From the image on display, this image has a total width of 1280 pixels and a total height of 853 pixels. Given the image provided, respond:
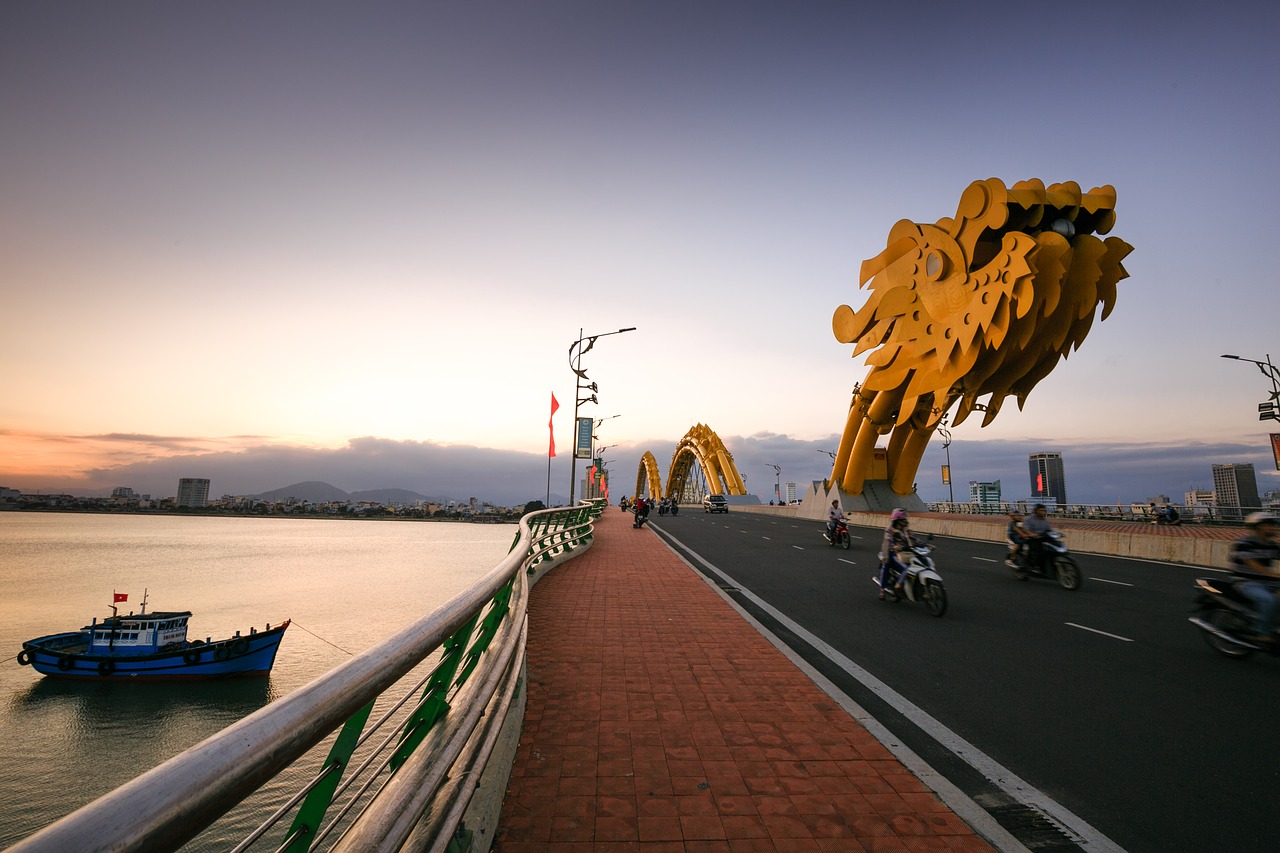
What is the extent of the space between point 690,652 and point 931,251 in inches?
991

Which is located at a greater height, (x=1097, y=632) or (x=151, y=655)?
(x=1097, y=632)

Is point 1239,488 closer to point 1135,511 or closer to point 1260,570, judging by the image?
point 1135,511

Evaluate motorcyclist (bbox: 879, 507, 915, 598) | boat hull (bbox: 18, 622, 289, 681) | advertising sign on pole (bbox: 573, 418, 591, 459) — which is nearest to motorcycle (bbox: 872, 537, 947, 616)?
motorcyclist (bbox: 879, 507, 915, 598)

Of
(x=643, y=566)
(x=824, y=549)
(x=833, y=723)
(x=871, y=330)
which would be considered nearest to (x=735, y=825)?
(x=833, y=723)

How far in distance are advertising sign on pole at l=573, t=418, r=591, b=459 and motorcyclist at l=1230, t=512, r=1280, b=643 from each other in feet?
71.6

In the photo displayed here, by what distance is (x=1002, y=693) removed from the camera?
587 cm

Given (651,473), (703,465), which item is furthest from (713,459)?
(651,473)

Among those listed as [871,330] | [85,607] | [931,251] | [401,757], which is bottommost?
[85,607]

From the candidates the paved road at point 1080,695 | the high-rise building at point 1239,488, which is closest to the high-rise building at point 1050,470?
the high-rise building at point 1239,488

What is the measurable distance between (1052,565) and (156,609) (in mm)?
50795

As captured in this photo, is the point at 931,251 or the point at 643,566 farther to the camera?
the point at 931,251

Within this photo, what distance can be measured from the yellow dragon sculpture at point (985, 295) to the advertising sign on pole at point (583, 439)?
47.5 feet

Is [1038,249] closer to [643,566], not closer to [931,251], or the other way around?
[931,251]

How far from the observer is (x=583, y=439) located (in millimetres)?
28000
